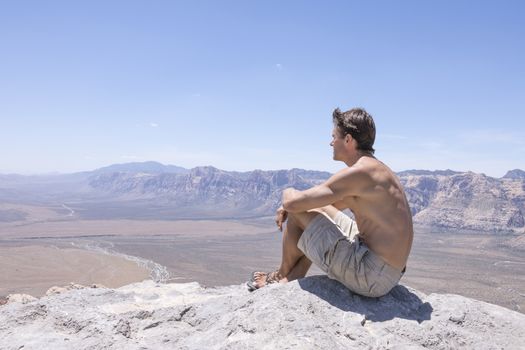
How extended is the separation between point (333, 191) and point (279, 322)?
119 cm

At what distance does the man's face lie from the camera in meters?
4.33

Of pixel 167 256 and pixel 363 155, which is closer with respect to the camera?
pixel 363 155

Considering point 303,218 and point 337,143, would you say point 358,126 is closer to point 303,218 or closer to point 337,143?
point 337,143

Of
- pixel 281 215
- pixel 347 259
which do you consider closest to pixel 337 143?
pixel 281 215

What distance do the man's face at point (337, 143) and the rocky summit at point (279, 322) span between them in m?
1.21

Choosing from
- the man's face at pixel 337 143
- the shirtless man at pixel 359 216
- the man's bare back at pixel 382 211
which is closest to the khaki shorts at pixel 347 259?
the shirtless man at pixel 359 216

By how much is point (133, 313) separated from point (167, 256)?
79.7 m

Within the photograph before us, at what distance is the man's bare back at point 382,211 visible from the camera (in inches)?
158

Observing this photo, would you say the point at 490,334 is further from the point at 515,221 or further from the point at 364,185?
the point at 515,221

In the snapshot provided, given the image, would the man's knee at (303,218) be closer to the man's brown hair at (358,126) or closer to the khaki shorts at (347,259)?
the khaki shorts at (347,259)

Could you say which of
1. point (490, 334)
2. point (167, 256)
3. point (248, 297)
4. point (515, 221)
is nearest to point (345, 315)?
point (248, 297)

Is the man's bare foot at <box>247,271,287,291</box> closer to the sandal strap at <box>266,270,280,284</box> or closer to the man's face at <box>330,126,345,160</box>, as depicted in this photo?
the sandal strap at <box>266,270,280,284</box>

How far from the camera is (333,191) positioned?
159 inches

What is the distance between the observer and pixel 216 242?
10306 cm
